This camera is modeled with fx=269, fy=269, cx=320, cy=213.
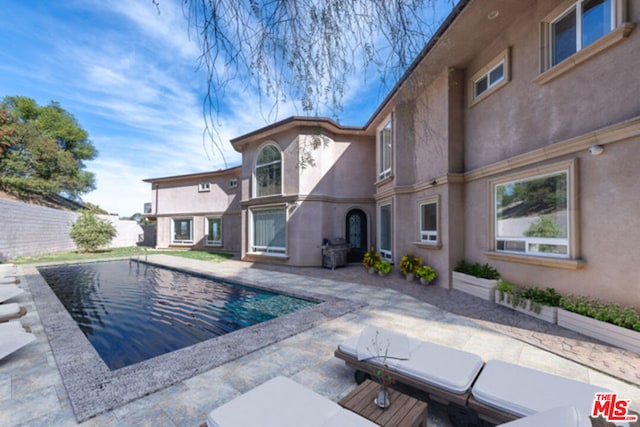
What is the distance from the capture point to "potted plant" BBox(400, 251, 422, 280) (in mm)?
9398

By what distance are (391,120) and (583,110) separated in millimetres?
6517

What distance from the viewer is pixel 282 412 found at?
7.29ft

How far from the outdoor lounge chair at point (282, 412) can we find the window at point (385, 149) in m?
10.3

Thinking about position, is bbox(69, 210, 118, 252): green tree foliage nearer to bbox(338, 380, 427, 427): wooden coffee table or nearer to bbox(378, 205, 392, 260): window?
bbox(378, 205, 392, 260): window

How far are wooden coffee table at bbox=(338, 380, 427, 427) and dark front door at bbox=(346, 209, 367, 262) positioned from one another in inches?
451

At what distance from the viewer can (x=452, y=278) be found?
8.23m

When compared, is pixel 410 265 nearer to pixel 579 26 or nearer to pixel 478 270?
pixel 478 270

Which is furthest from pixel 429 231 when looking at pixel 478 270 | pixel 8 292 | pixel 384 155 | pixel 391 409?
pixel 8 292

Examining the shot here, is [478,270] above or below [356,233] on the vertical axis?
below

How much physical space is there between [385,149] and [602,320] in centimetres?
914

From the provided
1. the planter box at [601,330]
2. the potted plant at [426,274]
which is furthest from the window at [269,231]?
the planter box at [601,330]

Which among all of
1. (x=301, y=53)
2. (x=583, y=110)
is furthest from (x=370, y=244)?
(x=301, y=53)

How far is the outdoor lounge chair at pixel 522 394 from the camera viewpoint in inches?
89.8

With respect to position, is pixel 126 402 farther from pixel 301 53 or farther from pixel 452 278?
pixel 452 278
